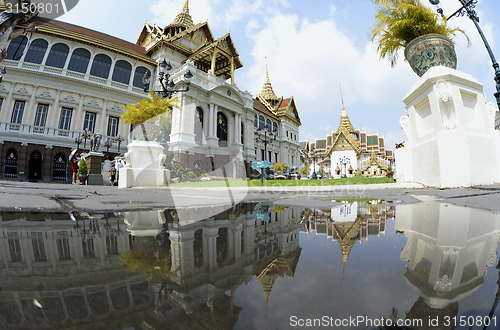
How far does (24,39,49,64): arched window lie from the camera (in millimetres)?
20016

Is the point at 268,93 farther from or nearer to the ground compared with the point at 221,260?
farther from the ground

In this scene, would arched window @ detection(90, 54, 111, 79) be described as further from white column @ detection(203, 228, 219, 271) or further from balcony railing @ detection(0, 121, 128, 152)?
white column @ detection(203, 228, 219, 271)

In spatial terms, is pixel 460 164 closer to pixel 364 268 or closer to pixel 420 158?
pixel 420 158

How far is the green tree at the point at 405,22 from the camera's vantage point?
5578mm

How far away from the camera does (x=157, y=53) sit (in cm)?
2514

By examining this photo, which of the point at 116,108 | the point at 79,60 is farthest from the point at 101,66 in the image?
the point at 116,108

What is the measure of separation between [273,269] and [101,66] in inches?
1103

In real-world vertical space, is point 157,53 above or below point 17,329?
above

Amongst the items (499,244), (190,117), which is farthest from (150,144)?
(190,117)

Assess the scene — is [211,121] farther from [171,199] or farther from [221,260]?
[221,260]

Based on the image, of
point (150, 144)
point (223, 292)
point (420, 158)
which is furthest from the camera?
point (150, 144)

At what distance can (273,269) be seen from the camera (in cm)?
80

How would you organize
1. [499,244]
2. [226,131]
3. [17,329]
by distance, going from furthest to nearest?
1. [226,131]
2. [499,244]
3. [17,329]

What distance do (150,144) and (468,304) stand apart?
9.74 metres
